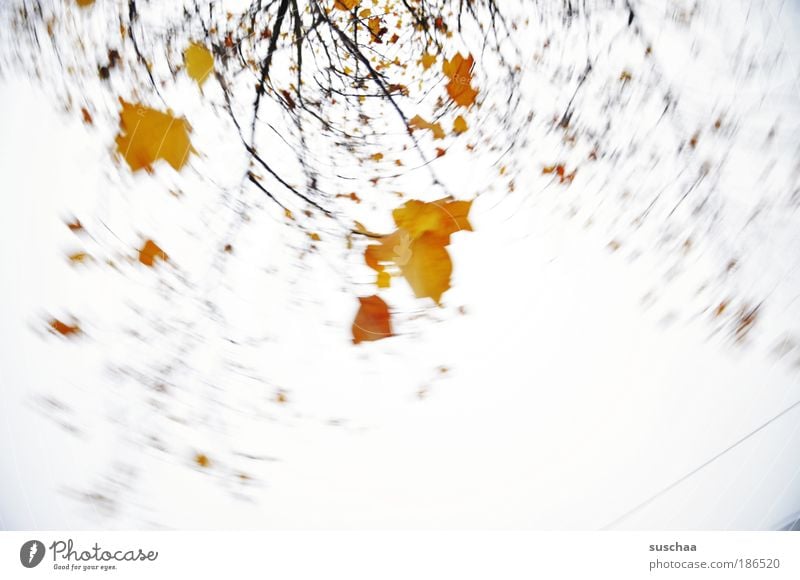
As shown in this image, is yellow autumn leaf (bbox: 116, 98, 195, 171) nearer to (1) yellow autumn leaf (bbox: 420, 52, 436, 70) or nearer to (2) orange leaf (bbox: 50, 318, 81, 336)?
(2) orange leaf (bbox: 50, 318, 81, 336)

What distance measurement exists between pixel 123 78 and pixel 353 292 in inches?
18.1

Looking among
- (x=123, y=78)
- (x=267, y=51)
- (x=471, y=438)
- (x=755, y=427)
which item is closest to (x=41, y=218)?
(x=123, y=78)

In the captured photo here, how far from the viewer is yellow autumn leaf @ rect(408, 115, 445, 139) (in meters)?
0.64

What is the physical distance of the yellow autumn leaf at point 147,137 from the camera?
620mm

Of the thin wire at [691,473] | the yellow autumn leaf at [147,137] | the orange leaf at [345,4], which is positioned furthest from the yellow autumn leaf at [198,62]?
the thin wire at [691,473]

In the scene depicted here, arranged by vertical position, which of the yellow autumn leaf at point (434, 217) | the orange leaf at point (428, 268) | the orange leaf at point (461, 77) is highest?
the orange leaf at point (461, 77)

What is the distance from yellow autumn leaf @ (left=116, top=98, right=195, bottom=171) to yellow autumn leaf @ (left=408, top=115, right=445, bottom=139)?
0.34 metres

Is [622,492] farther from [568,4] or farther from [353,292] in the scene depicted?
[568,4]

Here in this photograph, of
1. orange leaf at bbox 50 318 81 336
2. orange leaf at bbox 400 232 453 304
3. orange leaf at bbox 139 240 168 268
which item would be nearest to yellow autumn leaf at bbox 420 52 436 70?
orange leaf at bbox 400 232 453 304

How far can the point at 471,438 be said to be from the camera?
626mm

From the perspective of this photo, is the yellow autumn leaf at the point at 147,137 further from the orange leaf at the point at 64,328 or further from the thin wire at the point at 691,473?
the thin wire at the point at 691,473

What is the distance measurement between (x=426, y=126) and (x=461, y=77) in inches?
3.5

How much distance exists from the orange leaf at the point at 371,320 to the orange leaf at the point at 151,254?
0.29 meters

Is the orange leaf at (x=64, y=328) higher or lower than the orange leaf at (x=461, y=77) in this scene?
lower
